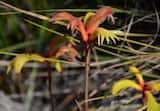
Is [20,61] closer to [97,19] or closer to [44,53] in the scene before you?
[97,19]

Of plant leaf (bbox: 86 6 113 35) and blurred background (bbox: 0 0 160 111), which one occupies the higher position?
plant leaf (bbox: 86 6 113 35)

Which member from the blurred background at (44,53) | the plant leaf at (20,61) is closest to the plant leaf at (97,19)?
the plant leaf at (20,61)

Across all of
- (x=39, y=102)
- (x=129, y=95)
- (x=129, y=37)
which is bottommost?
(x=39, y=102)

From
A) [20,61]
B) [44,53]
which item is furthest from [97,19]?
[44,53]

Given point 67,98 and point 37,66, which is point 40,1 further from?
point 67,98

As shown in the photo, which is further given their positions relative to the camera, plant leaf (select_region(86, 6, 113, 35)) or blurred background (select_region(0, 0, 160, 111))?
blurred background (select_region(0, 0, 160, 111))

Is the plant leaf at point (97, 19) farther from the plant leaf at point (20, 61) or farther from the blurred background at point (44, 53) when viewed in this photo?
the blurred background at point (44, 53)

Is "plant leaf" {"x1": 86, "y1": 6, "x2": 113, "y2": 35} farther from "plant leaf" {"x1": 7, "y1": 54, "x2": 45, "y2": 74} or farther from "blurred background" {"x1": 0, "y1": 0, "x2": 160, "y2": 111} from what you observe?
"blurred background" {"x1": 0, "y1": 0, "x2": 160, "y2": 111}

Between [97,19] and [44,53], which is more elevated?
[97,19]

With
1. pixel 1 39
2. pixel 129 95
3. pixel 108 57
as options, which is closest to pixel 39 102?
pixel 1 39

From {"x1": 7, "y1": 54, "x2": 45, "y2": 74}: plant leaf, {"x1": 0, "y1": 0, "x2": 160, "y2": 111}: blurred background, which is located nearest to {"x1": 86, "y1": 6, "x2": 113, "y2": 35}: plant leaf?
{"x1": 7, "y1": 54, "x2": 45, "y2": 74}: plant leaf

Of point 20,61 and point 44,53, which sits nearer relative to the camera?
point 20,61
